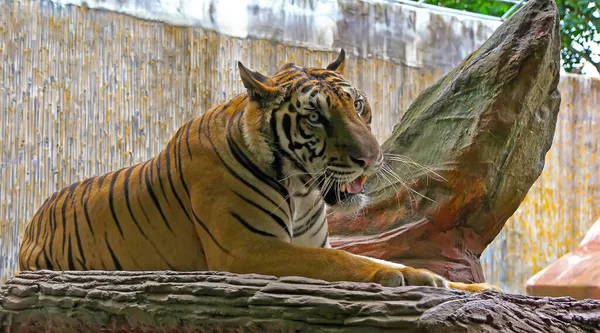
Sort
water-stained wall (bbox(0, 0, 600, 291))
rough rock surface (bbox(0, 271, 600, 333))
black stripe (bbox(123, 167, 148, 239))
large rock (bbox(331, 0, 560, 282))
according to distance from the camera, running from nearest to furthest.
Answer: rough rock surface (bbox(0, 271, 600, 333))
black stripe (bbox(123, 167, 148, 239))
large rock (bbox(331, 0, 560, 282))
water-stained wall (bbox(0, 0, 600, 291))

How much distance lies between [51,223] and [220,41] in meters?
3.21

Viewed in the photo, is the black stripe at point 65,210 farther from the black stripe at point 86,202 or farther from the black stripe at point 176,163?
the black stripe at point 176,163

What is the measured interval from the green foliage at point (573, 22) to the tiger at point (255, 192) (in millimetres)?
6796

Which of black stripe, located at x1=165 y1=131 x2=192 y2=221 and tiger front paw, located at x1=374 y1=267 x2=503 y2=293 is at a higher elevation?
black stripe, located at x1=165 y1=131 x2=192 y2=221

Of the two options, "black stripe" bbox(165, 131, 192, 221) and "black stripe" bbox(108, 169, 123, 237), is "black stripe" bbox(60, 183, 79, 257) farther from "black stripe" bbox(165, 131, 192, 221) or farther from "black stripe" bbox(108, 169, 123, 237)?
"black stripe" bbox(165, 131, 192, 221)

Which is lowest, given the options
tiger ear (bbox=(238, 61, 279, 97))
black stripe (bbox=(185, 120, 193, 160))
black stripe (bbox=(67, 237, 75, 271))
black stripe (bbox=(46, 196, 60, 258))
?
black stripe (bbox=(67, 237, 75, 271))

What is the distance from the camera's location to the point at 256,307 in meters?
1.74

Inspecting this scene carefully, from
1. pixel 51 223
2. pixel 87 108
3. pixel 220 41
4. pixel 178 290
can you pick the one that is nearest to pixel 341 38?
pixel 220 41

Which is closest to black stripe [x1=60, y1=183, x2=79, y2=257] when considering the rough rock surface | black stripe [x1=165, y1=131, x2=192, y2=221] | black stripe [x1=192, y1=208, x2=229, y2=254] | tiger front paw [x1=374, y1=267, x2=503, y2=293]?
the rough rock surface

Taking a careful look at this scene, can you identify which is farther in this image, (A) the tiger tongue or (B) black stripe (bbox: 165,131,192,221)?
(B) black stripe (bbox: 165,131,192,221)

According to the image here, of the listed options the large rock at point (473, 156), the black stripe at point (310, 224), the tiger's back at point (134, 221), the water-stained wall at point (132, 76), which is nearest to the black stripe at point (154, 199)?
the tiger's back at point (134, 221)

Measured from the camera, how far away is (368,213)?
3.62 m

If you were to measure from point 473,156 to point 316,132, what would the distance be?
1.26m

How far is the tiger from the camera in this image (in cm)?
221
